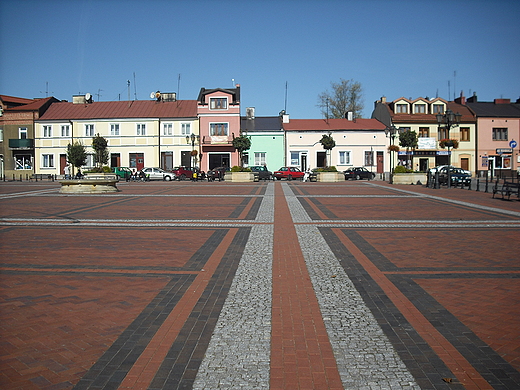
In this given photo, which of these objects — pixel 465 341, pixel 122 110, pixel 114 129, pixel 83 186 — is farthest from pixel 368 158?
pixel 465 341

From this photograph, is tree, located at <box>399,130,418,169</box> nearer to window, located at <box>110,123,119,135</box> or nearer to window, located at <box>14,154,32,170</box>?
window, located at <box>110,123,119,135</box>

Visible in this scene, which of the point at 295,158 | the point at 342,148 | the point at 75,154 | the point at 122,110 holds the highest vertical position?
the point at 122,110

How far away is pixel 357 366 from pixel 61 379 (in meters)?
2.62

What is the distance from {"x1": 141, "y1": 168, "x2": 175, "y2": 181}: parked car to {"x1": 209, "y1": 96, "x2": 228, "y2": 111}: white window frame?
35.7 ft

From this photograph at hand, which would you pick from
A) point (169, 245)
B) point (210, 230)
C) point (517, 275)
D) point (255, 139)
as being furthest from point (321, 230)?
point (255, 139)

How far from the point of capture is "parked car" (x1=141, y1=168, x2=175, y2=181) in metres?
46.0

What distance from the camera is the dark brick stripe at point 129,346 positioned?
3943mm

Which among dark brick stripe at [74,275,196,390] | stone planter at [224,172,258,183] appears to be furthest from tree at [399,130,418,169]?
dark brick stripe at [74,275,196,390]

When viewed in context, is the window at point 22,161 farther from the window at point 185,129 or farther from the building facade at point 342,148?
the building facade at point 342,148

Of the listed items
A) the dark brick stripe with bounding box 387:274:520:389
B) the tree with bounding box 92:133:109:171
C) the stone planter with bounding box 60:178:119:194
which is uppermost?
the tree with bounding box 92:133:109:171

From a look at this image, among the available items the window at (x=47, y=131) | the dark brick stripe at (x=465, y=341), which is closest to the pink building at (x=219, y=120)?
the window at (x=47, y=131)

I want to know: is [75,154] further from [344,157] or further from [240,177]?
[344,157]

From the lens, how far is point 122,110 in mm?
54969

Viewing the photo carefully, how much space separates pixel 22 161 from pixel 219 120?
24.0m
